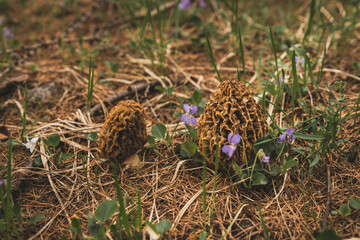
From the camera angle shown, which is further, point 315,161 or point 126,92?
point 126,92

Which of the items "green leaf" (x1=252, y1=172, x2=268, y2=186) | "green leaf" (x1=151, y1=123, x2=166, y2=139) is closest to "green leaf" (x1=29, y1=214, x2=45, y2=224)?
"green leaf" (x1=151, y1=123, x2=166, y2=139)

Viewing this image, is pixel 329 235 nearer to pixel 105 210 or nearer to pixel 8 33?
pixel 105 210

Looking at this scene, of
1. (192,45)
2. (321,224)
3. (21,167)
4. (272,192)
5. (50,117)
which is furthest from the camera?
(192,45)

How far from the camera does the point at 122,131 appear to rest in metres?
2.34

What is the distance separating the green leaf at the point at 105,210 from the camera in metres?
1.92

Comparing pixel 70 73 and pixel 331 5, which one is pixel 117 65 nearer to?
pixel 70 73

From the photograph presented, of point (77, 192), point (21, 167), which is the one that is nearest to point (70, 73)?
point (21, 167)

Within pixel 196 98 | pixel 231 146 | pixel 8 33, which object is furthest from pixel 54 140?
pixel 8 33

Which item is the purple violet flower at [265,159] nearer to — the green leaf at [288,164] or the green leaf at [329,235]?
the green leaf at [288,164]

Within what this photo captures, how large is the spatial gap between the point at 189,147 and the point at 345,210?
3.63 ft

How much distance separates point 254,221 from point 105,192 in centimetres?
108

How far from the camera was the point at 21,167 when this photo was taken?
233cm

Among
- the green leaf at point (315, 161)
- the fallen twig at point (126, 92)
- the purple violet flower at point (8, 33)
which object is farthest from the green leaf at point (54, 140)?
the purple violet flower at point (8, 33)

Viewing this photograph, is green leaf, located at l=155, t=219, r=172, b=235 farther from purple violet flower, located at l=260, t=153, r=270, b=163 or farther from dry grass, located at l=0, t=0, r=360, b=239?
purple violet flower, located at l=260, t=153, r=270, b=163
